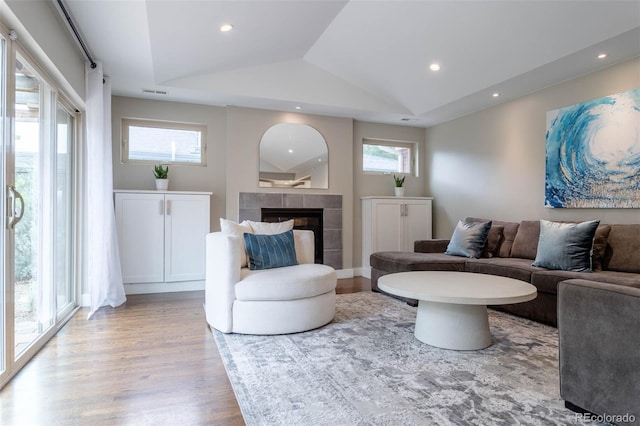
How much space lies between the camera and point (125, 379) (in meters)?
2.11

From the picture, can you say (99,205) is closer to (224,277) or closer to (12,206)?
(12,206)

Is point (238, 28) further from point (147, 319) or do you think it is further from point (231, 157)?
point (147, 319)

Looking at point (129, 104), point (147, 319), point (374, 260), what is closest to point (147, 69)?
point (129, 104)

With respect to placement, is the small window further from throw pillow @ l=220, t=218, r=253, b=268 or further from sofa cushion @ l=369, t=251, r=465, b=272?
sofa cushion @ l=369, t=251, r=465, b=272

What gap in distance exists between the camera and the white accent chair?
9.20ft

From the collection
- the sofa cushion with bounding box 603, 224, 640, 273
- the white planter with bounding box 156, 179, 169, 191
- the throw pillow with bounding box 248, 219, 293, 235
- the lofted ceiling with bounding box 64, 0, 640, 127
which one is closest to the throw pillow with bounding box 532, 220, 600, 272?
the sofa cushion with bounding box 603, 224, 640, 273

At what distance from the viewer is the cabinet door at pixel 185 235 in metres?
4.41

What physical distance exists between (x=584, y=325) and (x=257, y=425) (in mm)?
1527

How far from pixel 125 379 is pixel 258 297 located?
100cm

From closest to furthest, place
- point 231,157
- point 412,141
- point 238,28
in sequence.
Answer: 1. point 238,28
2. point 231,157
3. point 412,141

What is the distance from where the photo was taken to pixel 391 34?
373 cm

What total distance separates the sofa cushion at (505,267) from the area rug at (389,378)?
0.48 metres

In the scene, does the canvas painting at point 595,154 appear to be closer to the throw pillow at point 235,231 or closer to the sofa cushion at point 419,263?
the sofa cushion at point 419,263

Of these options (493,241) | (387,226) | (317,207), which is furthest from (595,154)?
(317,207)
